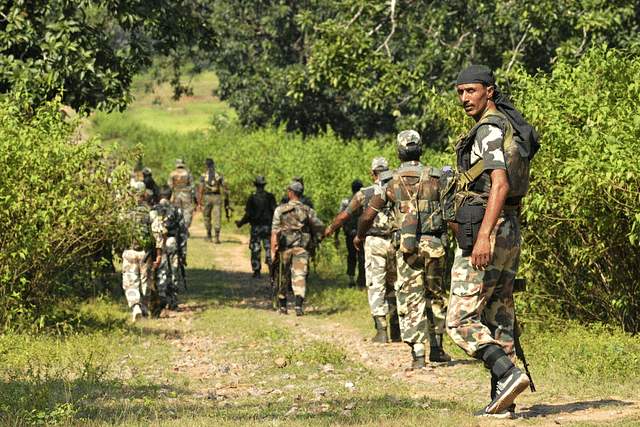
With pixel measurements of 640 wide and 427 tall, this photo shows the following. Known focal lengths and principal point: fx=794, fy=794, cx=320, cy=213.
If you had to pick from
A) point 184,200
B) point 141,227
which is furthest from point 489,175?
point 184,200

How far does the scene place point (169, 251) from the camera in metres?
12.7

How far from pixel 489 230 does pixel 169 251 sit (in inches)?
336

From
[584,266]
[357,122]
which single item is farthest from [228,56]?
[584,266]

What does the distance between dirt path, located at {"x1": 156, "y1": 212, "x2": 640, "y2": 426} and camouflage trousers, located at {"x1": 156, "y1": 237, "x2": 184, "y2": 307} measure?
32 centimetres

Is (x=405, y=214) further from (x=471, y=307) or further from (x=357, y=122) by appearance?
(x=357, y=122)

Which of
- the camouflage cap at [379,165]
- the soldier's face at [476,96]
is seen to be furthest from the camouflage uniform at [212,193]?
the soldier's face at [476,96]

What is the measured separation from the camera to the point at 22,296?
32.5ft

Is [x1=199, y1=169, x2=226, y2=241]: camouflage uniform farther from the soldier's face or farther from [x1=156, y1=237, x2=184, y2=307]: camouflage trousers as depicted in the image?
the soldier's face

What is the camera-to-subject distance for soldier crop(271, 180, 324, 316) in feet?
40.9

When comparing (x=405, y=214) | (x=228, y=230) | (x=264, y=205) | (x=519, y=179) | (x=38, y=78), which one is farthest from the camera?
(x=228, y=230)

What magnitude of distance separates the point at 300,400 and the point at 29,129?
16.4 ft

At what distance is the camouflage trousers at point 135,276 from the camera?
37.8 ft

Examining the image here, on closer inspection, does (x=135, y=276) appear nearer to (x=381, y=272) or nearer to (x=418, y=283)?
(x=381, y=272)

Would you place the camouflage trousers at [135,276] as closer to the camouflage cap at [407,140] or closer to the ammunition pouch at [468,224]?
the camouflage cap at [407,140]
